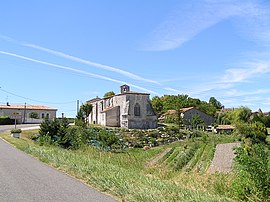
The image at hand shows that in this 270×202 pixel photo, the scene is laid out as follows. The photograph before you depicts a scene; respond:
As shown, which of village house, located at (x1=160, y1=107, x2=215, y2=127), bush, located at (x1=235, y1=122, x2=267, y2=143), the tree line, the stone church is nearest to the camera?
bush, located at (x1=235, y1=122, x2=267, y2=143)

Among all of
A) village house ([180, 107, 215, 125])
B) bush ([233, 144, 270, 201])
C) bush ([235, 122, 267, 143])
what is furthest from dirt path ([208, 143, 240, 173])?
village house ([180, 107, 215, 125])

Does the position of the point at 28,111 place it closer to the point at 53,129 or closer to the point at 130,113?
the point at 130,113

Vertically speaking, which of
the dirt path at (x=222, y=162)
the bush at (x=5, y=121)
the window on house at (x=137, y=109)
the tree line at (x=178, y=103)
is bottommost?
the dirt path at (x=222, y=162)

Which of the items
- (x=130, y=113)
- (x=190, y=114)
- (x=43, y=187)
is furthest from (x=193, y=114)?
(x=43, y=187)

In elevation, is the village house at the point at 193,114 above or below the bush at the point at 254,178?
above

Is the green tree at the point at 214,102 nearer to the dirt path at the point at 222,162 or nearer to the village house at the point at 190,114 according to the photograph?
the village house at the point at 190,114

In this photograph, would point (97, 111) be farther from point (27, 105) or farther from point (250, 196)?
point (250, 196)

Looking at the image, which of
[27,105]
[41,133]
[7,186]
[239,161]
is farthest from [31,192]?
[27,105]

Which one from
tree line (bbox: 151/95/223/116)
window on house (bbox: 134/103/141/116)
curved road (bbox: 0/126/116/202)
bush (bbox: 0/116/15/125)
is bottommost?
curved road (bbox: 0/126/116/202)

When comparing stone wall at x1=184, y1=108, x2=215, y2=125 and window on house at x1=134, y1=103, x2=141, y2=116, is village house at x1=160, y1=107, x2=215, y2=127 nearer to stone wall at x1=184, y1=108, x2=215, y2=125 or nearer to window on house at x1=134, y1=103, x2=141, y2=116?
stone wall at x1=184, y1=108, x2=215, y2=125

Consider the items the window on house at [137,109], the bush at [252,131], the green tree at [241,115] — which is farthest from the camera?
the green tree at [241,115]

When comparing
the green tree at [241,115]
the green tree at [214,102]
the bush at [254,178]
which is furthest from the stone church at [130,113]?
the green tree at [214,102]

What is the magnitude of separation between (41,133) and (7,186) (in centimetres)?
2988

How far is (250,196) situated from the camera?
25.3 ft
